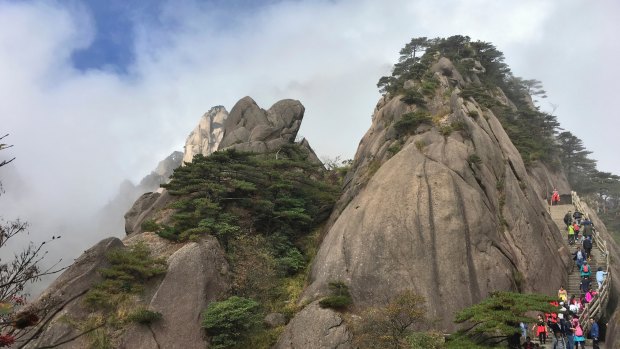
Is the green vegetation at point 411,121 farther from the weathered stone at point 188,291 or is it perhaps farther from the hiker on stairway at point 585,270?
the weathered stone at point 188,291

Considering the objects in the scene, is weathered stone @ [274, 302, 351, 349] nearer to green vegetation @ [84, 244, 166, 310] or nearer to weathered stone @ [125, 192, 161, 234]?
green vegetation @ [84, 244, 166, 310]

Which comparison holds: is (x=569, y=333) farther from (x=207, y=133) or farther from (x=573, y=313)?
(x=207, y=133)

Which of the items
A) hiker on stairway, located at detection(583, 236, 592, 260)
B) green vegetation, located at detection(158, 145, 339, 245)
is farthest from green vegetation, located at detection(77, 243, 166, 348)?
hiker on stairway, located at detection(583, 236, 592, 260)

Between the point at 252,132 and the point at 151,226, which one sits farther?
the point at 252,132

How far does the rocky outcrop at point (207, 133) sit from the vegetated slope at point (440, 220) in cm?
10232

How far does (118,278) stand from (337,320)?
43.9 feet

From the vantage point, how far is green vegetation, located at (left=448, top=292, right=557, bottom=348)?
1536 cm

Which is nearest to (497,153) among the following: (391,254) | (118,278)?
(391,254)

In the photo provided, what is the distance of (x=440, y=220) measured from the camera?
2788 centimetres

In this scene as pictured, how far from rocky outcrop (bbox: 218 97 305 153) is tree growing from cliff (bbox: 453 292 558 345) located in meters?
31.6

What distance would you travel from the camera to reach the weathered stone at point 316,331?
2347 centimetres

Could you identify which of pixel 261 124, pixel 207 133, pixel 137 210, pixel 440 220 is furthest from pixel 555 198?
pixel 207 133

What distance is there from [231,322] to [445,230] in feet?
45.6

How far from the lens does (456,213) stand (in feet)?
91.9
